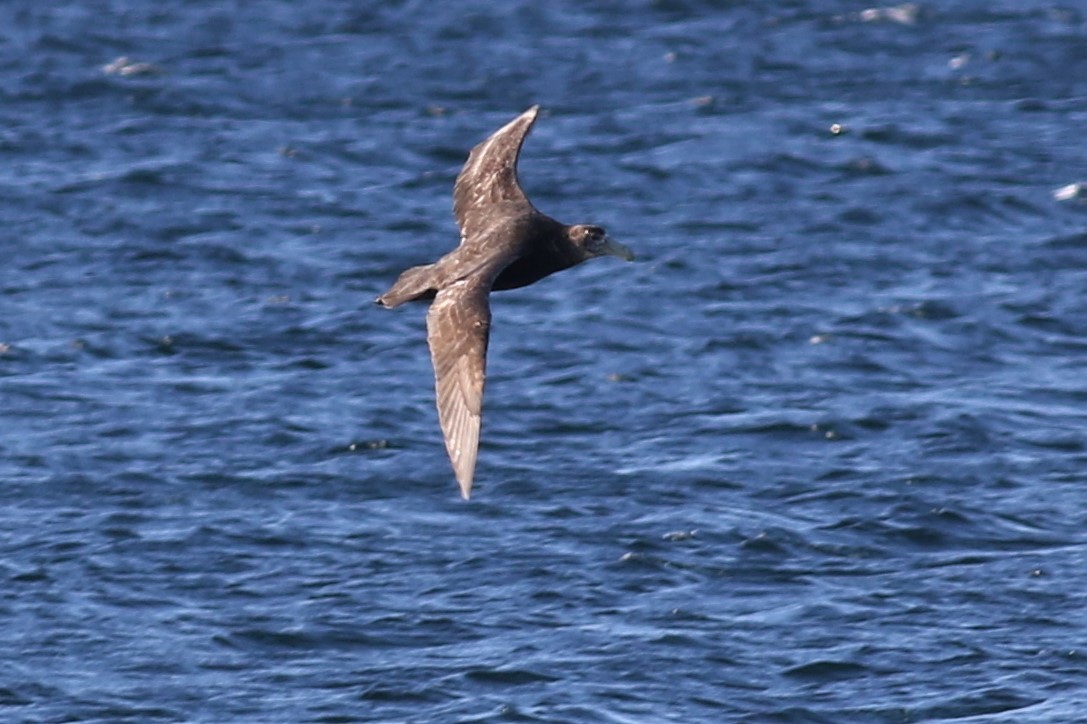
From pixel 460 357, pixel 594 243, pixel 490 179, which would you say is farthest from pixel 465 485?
pixel 490 179

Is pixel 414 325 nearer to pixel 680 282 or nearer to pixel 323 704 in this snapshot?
pixel 680 282

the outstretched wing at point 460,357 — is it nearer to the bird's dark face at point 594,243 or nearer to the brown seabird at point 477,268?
the brown seabird at point 477,268

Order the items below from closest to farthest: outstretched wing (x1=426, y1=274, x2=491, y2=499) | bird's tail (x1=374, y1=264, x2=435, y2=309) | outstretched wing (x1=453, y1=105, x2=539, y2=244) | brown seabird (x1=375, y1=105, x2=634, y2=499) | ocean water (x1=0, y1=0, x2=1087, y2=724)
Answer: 1. outstretched wing (x1=426, y1=274, x2=491, y2=499)
2. brown seabird (x1=375, y1=105, x2=634, y2=499)
3. bird's tail (x1=374, y1=264, x2=435, y2=309)
4. outstretched wing (x1=453, y1=105, x2=539, y2=244)
5. ocean water (x1=0, y1=0, x2=1087, y2=724)

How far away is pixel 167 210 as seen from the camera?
20.4 metres

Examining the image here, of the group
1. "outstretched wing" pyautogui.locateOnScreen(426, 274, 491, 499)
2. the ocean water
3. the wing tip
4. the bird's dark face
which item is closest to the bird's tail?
"outstretched wing" pyautogui.locateOnScreen(426, 274, 491, 499)

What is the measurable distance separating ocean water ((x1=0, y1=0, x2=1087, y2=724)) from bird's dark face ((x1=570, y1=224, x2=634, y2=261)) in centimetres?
266

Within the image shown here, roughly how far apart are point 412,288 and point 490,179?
1.60m

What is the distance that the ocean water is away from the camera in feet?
41.8

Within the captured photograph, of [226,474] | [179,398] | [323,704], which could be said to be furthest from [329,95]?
[323,704]

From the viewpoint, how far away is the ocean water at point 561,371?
12727mm

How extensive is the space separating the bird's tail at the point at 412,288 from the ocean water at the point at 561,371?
2.74 m

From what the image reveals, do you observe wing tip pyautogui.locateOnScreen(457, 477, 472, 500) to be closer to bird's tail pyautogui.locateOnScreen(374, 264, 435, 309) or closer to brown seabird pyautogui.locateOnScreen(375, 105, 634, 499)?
brown seabird pyautogui.locateOnScreen(375, 105, 634, 499)

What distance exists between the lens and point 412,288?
10414 millimetres

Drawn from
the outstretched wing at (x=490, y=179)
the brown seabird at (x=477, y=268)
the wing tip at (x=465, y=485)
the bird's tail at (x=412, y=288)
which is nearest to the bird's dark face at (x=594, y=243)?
the brown seabird at (x=477, y=268)
